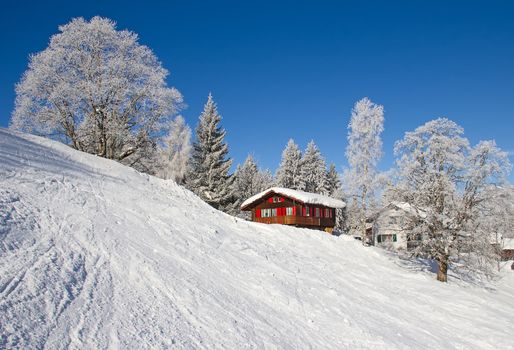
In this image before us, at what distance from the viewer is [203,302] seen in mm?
9039

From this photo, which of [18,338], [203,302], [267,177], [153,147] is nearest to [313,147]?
[267,177]

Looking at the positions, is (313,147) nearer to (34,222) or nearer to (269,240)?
(269,240)

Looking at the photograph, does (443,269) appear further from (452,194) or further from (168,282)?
(168,282)

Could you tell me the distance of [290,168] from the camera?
54719 millimetres

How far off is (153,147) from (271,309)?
19.9m

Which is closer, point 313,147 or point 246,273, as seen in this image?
point 246,273

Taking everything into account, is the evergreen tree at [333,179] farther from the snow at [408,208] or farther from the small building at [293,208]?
the snow at [408,208]

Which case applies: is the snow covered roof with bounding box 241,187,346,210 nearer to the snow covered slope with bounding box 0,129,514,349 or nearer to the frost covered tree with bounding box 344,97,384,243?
the frost covered tree with bounding box 344,97,384,243

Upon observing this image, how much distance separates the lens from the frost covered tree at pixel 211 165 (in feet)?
125

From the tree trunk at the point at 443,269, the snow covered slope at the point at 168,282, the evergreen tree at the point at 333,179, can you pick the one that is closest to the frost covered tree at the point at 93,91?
the snow covered slope at the point at 168,282

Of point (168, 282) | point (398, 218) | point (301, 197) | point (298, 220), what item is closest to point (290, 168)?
point (298, 220)

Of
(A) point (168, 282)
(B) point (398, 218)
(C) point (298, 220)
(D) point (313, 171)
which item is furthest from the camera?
(D) point (313, 171)

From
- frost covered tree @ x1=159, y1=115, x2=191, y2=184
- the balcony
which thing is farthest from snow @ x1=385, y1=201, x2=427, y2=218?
frost covered tree @ x1=159, y1=115, x2=191, y2=184

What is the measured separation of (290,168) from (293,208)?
679 inches
